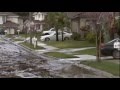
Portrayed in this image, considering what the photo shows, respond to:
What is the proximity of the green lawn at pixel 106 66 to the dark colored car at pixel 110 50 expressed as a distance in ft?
0.86

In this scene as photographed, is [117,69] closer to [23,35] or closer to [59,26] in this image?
[59,26]

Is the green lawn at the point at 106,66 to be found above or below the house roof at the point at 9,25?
below

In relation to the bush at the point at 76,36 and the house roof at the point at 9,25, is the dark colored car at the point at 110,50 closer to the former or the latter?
the bush at the point at 76,36

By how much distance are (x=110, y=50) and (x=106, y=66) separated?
501 mm

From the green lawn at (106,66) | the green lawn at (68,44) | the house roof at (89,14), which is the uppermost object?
the house roof at (89,14)

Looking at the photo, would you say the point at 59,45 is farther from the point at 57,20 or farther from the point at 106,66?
the point at 106,66

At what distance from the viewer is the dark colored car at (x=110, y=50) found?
30.0 feet

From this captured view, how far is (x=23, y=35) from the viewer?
9.47 m

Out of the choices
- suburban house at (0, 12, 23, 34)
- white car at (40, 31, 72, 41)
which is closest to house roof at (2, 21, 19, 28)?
suburban house at (0, 12, 23, 34)

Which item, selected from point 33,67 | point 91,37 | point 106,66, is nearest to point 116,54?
point 106,66

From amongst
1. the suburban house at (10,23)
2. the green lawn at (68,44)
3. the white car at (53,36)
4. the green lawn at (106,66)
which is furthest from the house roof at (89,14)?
the suburban house at (10,23)

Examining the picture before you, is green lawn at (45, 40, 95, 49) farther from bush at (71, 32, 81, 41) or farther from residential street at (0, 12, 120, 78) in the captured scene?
bush at (71, 32, 81, 41)
